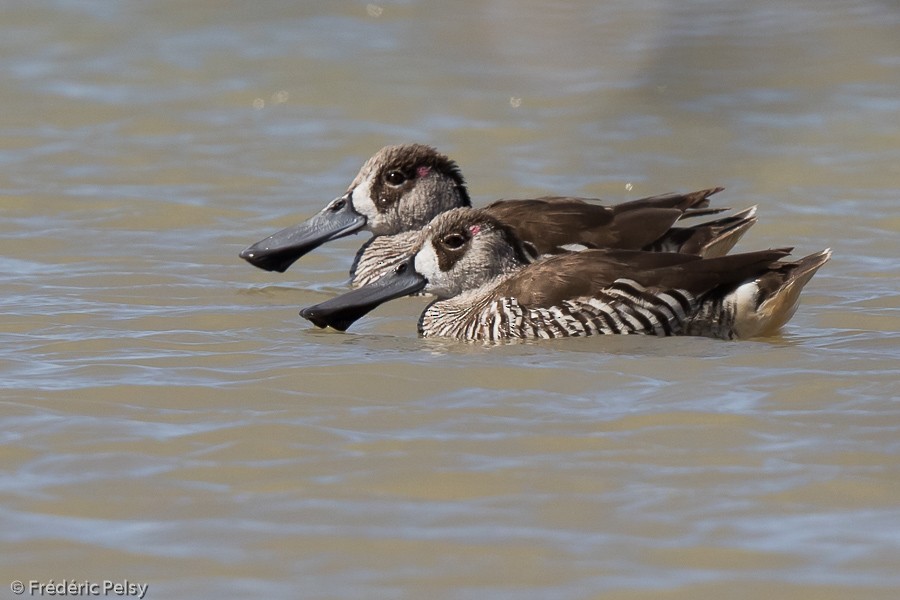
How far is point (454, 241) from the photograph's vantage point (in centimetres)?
874

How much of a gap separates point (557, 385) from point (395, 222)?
3.95 meters

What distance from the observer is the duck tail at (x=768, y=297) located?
812 centimetres

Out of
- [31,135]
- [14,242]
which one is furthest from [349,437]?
[31,135]

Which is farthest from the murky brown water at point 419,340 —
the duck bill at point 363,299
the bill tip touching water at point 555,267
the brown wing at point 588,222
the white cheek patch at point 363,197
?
the brown wing at point 588,222

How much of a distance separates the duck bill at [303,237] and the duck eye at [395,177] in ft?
0.89

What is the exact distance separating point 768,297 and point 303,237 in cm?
307

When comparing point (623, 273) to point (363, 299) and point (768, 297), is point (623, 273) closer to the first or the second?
point (768, 297)

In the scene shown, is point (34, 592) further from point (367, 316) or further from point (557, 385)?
point (367, 316)

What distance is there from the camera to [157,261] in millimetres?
9922

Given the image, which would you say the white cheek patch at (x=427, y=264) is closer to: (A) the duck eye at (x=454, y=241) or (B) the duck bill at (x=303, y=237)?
(A) the duck eye at (x=454, y=241)

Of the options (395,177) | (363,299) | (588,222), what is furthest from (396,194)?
(363,299)

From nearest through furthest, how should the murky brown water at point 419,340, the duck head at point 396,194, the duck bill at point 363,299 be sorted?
the murky brown water at point 419,340
the duck bill at point 363,299
the duck head at point 396,194

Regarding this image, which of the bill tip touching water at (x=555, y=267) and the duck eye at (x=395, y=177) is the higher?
the duck eye at (x=395, y=177)

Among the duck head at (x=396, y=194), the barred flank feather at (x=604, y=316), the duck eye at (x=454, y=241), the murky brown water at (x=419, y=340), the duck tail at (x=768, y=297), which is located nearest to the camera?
the murky brown water at (x=419, y=340)
